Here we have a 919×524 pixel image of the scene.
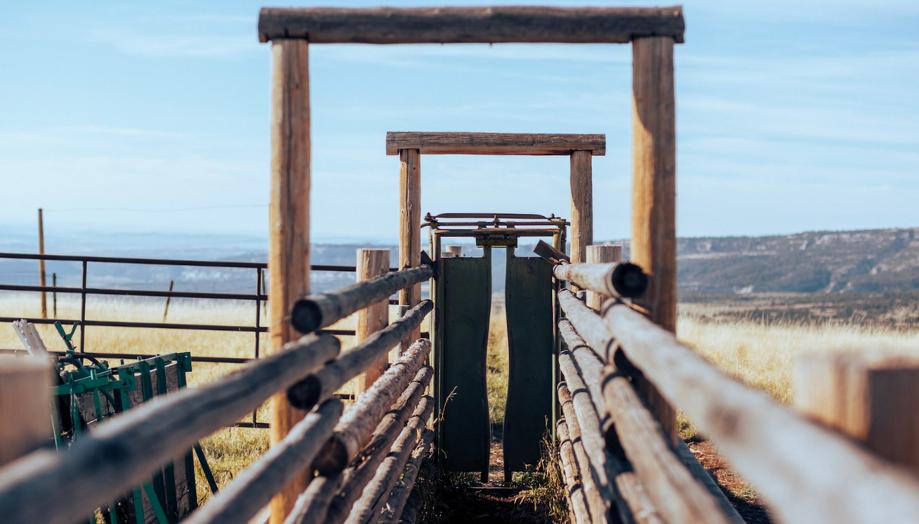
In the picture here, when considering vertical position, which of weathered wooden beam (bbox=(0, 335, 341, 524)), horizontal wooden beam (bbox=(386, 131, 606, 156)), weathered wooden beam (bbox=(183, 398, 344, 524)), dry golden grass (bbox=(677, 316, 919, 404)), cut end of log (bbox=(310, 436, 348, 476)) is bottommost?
dry golden grass (bbox=(677, 316, 919, 404))

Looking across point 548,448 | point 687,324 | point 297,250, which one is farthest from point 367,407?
point 687,324

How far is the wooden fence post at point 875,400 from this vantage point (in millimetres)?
1242

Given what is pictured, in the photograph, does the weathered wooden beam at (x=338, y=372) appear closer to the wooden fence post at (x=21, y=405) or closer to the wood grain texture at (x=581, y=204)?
the wooden fence post at (x=21, y=405)

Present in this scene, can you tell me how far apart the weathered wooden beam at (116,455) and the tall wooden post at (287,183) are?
0.91 m

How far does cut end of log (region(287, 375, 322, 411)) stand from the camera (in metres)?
2.46

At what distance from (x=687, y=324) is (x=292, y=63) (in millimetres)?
15633

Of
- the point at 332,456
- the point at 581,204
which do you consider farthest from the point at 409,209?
the point at 332,456

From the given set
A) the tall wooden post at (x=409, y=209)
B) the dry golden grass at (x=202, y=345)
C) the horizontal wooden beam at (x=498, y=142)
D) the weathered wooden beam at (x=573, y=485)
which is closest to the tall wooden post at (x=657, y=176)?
the weathered wooden beam at (x=573, y=485)

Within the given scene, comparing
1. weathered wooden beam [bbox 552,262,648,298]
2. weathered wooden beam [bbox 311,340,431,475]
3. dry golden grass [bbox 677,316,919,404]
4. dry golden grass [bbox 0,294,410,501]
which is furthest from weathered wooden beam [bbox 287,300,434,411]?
dry golden grass [bbox 677,316,919,404]

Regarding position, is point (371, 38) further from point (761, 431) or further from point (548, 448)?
point (548, 448)

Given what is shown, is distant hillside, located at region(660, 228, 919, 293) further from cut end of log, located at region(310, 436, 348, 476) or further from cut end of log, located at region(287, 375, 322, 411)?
cut end of log, located at region(287, 375, 322, 411)

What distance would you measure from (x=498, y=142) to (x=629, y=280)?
2976mm

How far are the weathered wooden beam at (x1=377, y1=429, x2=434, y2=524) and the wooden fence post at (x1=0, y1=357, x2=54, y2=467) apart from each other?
2.29 m

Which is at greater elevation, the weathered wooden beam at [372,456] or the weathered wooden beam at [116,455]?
the weathered wooden beam at [116,455]
